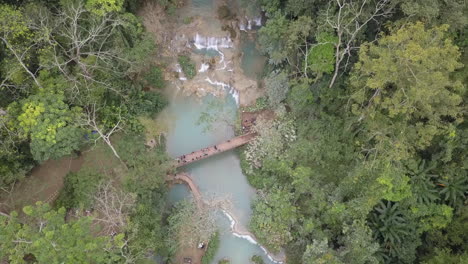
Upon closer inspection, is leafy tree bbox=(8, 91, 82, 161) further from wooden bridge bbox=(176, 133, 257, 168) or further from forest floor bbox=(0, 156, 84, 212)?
wooden bridge bbox=(176, 133, 257, 168)

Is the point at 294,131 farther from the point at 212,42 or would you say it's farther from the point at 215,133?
the point at 212,42

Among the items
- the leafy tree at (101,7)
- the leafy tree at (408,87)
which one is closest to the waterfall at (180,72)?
the leafy tree at (101,7)

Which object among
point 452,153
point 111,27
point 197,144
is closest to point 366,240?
point 452,153

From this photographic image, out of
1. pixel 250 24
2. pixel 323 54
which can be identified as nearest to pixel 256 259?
pixel 323 54

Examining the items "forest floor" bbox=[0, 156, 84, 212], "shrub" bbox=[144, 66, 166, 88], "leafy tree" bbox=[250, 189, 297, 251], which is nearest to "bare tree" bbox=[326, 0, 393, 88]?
"leafy tree" bbox=[250, 189, 297, 251]

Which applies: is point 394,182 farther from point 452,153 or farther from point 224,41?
point 224,41

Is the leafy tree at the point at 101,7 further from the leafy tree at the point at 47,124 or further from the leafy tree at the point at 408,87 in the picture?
the leafy tree at the point at 408,87
